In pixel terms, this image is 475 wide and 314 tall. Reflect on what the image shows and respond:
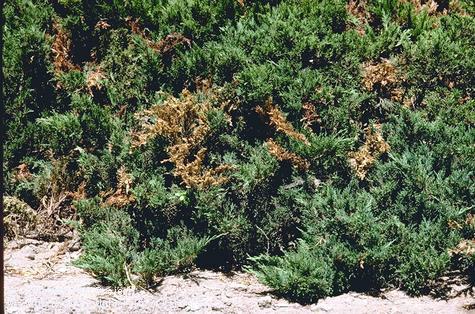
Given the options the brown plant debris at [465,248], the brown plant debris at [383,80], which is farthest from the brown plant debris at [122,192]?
the brown plant debris at [465,248]

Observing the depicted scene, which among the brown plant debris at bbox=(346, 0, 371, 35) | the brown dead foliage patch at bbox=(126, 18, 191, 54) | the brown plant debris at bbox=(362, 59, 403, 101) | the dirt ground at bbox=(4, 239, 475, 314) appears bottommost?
the dirt ground at bbox=(4, 239, 475, 314)

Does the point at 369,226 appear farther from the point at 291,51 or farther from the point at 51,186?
the point at 51,186

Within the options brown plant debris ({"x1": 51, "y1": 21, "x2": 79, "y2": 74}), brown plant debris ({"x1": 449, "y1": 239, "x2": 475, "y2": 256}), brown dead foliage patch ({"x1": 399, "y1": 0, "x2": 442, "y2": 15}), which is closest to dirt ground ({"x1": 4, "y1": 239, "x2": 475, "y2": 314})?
brown plant debris ({"x1": 449, "y1": 239, "x2": 475, "y2": 256})

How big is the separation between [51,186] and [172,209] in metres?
1.24

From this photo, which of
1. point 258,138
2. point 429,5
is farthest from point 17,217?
point 429,5

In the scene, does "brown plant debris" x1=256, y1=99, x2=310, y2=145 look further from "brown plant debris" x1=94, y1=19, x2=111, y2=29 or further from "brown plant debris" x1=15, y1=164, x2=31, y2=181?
"brown plant debris" x1=15, y1=164, x2=31, y2=181

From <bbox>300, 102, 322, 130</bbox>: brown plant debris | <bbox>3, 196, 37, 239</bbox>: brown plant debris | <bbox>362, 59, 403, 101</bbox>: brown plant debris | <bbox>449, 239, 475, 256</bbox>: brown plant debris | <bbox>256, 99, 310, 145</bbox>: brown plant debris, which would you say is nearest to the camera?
<bbox>449, 239, 475, 256</bbox>: brown plant debris

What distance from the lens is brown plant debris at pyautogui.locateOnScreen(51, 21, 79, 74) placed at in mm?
5410

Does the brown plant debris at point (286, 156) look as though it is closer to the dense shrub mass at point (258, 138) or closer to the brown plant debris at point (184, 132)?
the dense shrub mass at point (258, 138)

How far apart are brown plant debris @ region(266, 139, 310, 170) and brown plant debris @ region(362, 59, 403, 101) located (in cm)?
86

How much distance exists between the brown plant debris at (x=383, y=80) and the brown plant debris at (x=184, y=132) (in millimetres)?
1321

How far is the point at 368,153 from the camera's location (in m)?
4.61

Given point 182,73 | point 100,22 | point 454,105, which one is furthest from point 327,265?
point 100,22

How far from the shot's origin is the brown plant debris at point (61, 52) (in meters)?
5.41
